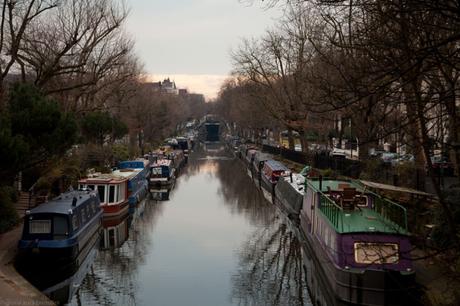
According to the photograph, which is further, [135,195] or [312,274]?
[135,195]

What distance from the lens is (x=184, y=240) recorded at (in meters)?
29.6

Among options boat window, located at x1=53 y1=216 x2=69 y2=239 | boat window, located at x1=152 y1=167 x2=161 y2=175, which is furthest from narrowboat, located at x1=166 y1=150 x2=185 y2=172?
boat window, located at x1=53 y1=216 x2=69 y2=239

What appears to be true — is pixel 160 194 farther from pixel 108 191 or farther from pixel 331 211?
pixel 331 211

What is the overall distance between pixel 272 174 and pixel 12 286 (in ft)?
105

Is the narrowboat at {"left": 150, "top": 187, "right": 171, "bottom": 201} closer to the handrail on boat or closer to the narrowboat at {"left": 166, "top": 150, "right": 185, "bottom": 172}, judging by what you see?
the narrowboat at {"left": 166, "top": 150, "right": 185, "bottom": 172}

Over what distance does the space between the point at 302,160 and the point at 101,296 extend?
124 ft

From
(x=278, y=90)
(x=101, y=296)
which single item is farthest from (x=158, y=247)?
(x=278, y=90)

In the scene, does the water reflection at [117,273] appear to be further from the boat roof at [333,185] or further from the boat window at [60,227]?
the boat roof at [333,185]

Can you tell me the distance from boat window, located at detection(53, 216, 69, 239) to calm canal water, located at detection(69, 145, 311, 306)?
1.68 meters

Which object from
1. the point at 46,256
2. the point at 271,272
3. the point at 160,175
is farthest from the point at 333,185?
the point at 160,175

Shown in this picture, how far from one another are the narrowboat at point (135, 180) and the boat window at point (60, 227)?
16168mm

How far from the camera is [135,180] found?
41.5 metres

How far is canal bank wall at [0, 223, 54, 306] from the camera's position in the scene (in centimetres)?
1554

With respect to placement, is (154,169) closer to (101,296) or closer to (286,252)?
(286,252)
